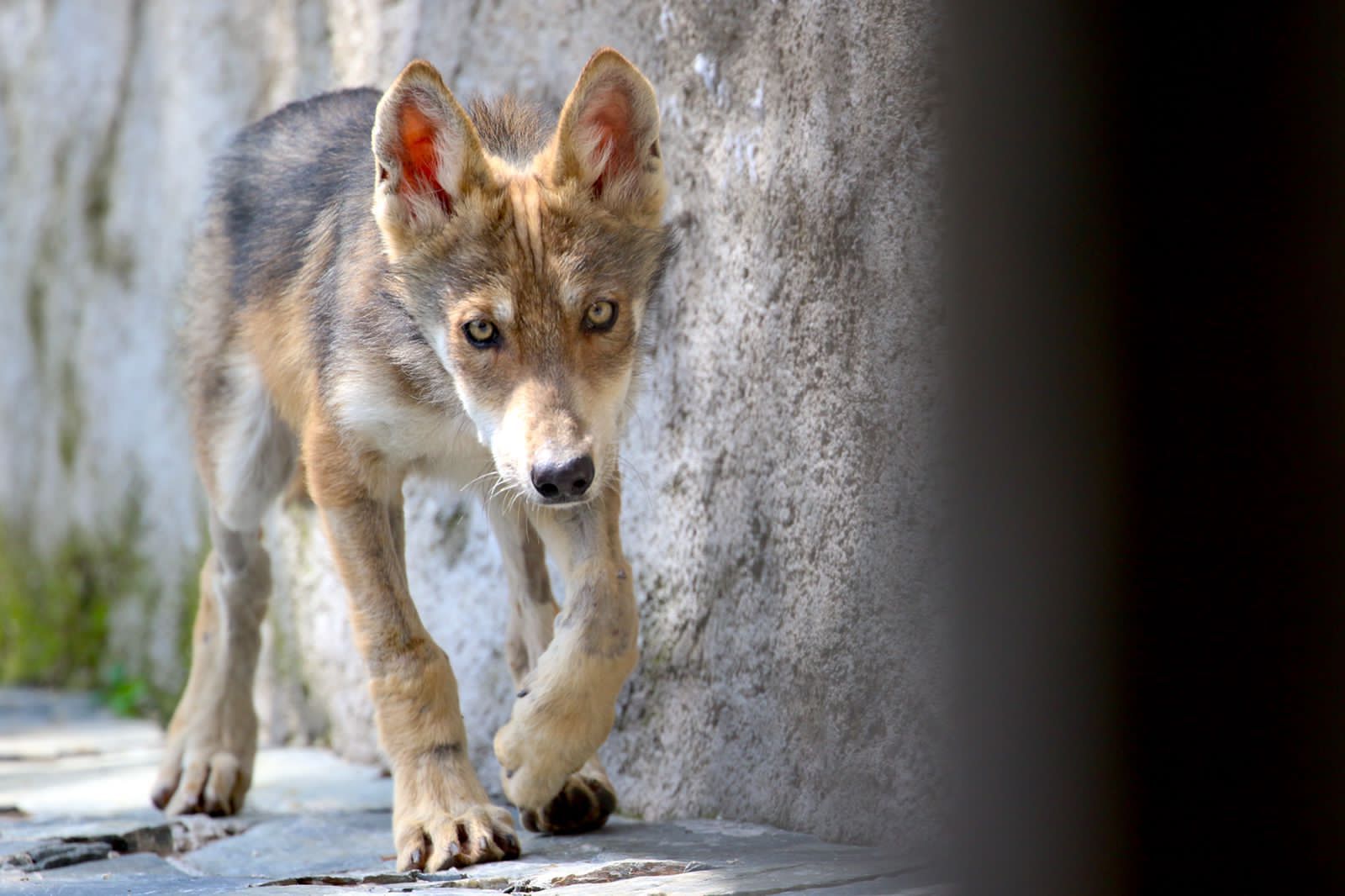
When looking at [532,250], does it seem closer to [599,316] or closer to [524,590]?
[599,316]

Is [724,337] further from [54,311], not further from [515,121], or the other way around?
[54,311]

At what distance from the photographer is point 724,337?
3.96 metres

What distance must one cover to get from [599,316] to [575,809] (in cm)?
126

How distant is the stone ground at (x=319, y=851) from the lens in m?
2.88

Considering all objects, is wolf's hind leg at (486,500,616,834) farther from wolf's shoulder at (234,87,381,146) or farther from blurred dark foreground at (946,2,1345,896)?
blurred dark foreground at (946,2,1345,896)

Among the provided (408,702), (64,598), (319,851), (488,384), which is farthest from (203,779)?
(64,598)

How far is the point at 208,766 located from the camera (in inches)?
191

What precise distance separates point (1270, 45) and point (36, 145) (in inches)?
368

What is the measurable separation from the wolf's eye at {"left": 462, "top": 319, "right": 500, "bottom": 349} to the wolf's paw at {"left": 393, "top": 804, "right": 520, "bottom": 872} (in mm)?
1078

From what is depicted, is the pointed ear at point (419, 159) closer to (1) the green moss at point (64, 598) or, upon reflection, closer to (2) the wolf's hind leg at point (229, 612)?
(2) the wolf's hind leg at point (229, 612)

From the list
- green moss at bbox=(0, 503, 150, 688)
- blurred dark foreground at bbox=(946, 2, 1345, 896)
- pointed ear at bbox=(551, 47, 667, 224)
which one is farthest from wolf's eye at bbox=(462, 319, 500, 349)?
green moss at bbox=(0, 503, 150, 688)

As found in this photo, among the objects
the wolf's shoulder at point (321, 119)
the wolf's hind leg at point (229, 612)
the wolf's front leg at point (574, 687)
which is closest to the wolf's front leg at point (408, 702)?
the wolf's front leg at point (574, 687)

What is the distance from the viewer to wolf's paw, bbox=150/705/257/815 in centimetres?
474

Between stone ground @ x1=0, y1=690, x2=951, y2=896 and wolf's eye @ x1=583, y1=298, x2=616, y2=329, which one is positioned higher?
wolf's eye @ x1=583, y1=298, x2=616, y2=329
